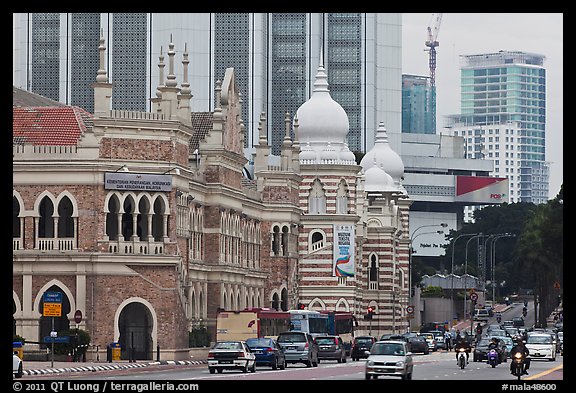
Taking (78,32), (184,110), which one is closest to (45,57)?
(78,32)

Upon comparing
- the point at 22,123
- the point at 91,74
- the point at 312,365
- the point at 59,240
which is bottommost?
the point at 312,365

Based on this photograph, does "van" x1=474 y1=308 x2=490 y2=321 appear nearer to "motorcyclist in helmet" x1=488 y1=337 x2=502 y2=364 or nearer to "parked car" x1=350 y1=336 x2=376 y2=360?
"parked car" x1=350 y1=336 x2=376 y2=360

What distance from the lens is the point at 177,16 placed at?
171875 mm

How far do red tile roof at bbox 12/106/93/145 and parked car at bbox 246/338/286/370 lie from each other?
16.1 m

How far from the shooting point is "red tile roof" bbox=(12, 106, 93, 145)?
78312 mm

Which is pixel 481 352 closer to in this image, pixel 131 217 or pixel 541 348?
pixel 541 348

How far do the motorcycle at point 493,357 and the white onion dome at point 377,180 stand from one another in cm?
6877

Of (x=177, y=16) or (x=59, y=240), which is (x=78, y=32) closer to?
(x=177, y=16)

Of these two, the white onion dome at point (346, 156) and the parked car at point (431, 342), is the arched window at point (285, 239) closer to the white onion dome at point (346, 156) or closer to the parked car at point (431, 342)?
the white onion dome at point (346, 156)

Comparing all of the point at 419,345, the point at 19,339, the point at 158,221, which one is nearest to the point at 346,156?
the point at 419,345

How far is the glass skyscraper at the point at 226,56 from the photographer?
174 metres

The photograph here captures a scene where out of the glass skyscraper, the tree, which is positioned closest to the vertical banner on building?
the tree

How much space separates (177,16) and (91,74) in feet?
39.0

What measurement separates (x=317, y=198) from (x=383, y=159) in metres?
32.3
